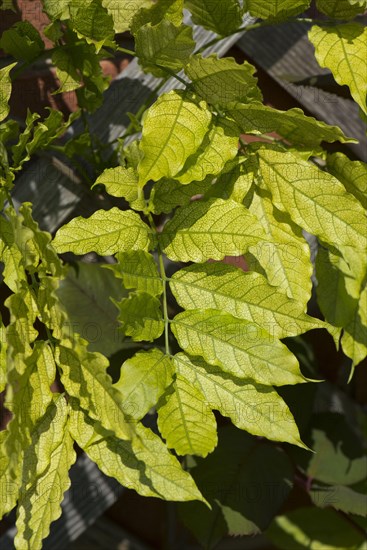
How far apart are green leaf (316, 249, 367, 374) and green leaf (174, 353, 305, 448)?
146 millimetres

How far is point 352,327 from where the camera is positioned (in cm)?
75

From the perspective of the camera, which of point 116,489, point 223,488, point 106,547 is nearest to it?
point 223,488

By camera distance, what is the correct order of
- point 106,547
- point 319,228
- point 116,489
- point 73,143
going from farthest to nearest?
point 106,547, point 116,489, point 73,143, point 319,228

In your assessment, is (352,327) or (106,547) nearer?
(352,327)

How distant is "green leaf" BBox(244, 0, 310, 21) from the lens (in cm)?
67

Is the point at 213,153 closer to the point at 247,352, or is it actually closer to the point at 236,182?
the point at 236,182

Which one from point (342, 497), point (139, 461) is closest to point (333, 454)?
point (342, 497)

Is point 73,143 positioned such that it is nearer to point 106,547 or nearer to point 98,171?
point 98,171

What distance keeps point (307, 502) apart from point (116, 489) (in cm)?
48

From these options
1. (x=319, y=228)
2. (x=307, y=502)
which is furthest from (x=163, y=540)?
(x=319, y=228)

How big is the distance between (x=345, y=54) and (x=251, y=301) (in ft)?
0.88

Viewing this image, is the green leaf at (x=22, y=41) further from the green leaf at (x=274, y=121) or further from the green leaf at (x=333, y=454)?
the green leaf at (x=333, y=454)

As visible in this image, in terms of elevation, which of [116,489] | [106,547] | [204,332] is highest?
[204,332]

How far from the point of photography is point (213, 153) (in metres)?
0.64
